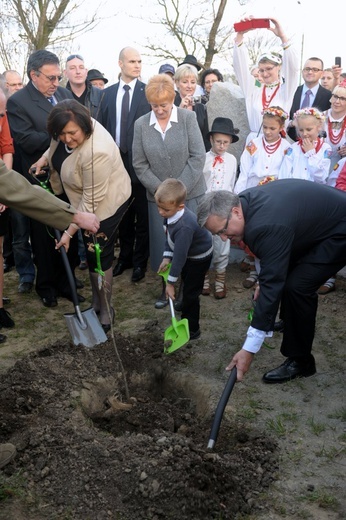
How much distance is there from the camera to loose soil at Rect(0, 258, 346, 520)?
3027mm

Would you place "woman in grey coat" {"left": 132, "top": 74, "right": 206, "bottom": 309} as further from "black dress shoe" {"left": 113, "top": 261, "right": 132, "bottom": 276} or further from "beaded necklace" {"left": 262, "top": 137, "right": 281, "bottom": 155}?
"black dress shoe" {"left": 113, "top": 261, "right": 132, "bottom": 276}

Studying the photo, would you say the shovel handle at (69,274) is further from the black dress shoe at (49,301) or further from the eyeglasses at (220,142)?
the eyeglasses at (220,142)

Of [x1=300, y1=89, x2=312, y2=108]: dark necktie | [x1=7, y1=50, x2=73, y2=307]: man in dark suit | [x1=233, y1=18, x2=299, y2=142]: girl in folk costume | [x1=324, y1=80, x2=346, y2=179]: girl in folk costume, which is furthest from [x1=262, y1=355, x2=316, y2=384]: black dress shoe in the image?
[x1=300, y1=89, x2=312, y2=108]: dark necktie

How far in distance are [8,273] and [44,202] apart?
3.91 metres

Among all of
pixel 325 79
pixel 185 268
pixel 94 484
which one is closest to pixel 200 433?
pixel 94 484

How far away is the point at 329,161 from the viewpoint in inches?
228

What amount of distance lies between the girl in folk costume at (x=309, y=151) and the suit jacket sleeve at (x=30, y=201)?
2.97m

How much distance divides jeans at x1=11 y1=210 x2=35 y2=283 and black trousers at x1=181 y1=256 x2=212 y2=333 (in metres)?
2.28

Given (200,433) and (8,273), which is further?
(8,273)

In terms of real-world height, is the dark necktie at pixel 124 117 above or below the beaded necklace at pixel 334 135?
above

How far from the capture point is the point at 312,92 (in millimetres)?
6844

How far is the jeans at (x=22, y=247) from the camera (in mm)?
6523

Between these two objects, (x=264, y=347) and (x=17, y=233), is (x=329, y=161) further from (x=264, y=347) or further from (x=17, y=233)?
(x=17, y=233)

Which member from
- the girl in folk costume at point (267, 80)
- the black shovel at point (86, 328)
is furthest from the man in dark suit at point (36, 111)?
the girl in folk costume at point (267, 80)
